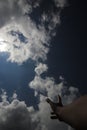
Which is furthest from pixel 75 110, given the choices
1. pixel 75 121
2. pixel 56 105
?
pixel 56 105

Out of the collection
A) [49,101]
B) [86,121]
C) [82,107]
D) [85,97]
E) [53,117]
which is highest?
[49,101]

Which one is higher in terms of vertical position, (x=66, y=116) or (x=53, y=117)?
(x=53, y=117)

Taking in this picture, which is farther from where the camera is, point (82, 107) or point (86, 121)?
point (82, 107)

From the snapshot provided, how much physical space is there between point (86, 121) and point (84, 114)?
160 millimetres

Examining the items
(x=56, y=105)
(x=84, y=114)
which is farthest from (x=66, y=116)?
(x=56, y=105)

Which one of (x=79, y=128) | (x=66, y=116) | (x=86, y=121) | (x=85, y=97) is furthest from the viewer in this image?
(x=66, y=116)

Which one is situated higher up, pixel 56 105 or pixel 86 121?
pixel 56 105

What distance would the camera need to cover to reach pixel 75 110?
4.75 metres

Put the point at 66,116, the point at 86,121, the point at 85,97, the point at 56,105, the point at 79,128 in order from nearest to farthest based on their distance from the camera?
1. the point at 86,121
2. the point at 79,128
3. the point at 85,97
4. the point at 66,116
5. the point at 56,105

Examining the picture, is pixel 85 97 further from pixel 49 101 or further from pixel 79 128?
pixel 49 101

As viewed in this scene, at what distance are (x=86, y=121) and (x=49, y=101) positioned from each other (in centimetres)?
363

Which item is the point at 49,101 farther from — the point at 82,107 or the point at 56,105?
the point at 82,107

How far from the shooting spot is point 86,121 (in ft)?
13.5

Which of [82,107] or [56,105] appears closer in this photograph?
[82,107]
